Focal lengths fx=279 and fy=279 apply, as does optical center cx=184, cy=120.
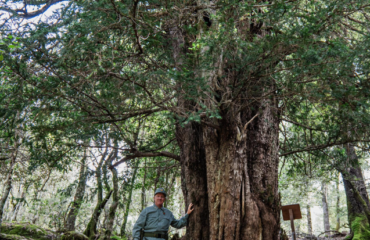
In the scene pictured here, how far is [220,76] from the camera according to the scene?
4.79 metres

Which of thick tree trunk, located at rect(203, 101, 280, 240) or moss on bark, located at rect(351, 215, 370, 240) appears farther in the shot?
moss on bark, located at rect(351, 215, 370, 240)

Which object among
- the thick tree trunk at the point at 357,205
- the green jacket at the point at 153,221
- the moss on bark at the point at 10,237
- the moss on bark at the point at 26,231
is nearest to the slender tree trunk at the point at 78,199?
the moss on bark at the point at 26,231

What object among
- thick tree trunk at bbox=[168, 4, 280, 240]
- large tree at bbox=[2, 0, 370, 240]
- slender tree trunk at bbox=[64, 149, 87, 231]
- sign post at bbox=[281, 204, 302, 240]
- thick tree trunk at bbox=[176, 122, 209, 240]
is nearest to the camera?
large tree at bbox=[2, 0, 370, 240]

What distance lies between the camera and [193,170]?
5488 mm

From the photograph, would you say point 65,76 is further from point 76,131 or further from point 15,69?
point 76,131

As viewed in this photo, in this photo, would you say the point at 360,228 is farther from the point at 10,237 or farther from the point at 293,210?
the point at 10,237

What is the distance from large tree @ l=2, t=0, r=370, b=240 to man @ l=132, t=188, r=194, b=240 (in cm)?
54

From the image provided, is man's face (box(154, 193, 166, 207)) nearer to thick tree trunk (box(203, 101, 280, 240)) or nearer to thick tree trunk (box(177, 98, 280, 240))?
thick tree trunk (box(177, 98, 280, 240))

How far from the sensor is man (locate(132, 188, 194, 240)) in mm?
5246

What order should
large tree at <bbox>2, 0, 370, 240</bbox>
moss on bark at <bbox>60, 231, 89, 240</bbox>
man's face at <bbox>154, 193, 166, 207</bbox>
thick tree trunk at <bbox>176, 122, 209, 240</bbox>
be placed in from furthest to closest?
1. moss on bark at <bbox>60, 231, 89, 240</bbox>
2. man's face at <bbox>154, 193, 166, 207</bbox>
3. thick tree trunk at <bbox>176, 122, 209, 240</bbox>
4. large tree at <bbox>2, 0, 370, 240</bbox>

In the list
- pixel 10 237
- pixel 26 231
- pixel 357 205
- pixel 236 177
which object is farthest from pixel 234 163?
pixel 26 231

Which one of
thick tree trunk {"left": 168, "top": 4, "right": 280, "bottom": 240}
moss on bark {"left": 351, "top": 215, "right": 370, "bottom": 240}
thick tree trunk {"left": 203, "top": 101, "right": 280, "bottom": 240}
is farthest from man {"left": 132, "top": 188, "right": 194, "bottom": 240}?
moss on bark {"left": 351, "top": 215, "right": 370, "bottom": 240}

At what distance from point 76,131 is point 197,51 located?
299cm

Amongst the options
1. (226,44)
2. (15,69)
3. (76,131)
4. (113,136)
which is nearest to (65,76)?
(15,69)
